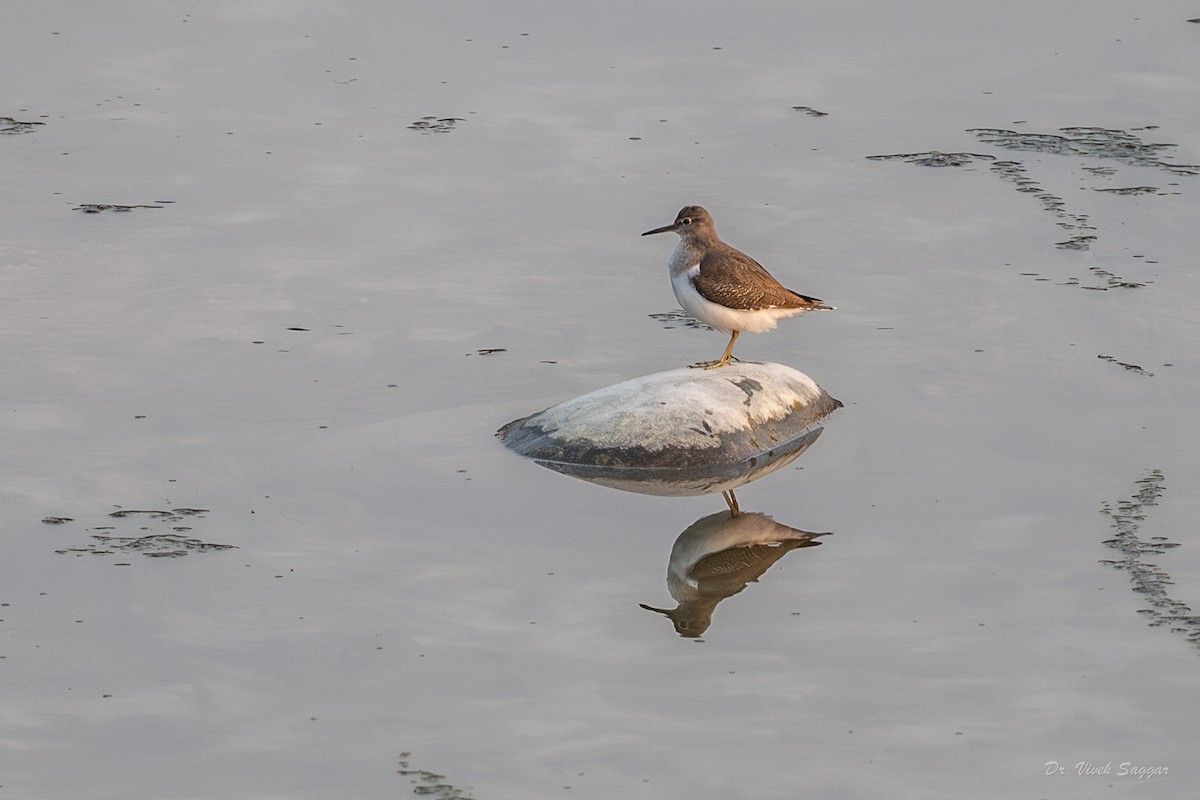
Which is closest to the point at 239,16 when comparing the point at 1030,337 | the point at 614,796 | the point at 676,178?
the point at 676,178

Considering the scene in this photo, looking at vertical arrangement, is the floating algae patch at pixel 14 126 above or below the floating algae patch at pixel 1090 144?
below

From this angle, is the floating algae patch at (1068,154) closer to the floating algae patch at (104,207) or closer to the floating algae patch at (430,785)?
the floating algae patch at (104,207)

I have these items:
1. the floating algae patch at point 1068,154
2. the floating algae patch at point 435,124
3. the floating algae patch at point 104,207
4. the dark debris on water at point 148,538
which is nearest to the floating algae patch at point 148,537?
the dark debris on water at point 148,538

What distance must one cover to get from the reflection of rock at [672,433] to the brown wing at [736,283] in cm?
45

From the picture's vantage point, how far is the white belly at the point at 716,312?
35.4 ft

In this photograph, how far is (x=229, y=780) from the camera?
6.94 meters

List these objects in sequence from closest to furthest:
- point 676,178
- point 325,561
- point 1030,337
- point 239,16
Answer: point 325,561 < point 1030,337 < point 676,178 < point 239,16

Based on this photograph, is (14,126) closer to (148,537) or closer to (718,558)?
(148,537)

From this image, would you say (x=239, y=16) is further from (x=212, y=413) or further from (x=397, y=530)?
(x=397, y=530)

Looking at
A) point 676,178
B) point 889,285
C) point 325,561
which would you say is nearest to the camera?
point 325,561

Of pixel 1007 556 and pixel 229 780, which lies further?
pixel 1007 556

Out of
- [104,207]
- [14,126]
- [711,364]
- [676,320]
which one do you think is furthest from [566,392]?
[14,126]

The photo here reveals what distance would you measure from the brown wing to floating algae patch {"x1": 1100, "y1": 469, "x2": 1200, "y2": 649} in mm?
2461

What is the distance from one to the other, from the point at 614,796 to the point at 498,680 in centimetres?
107
